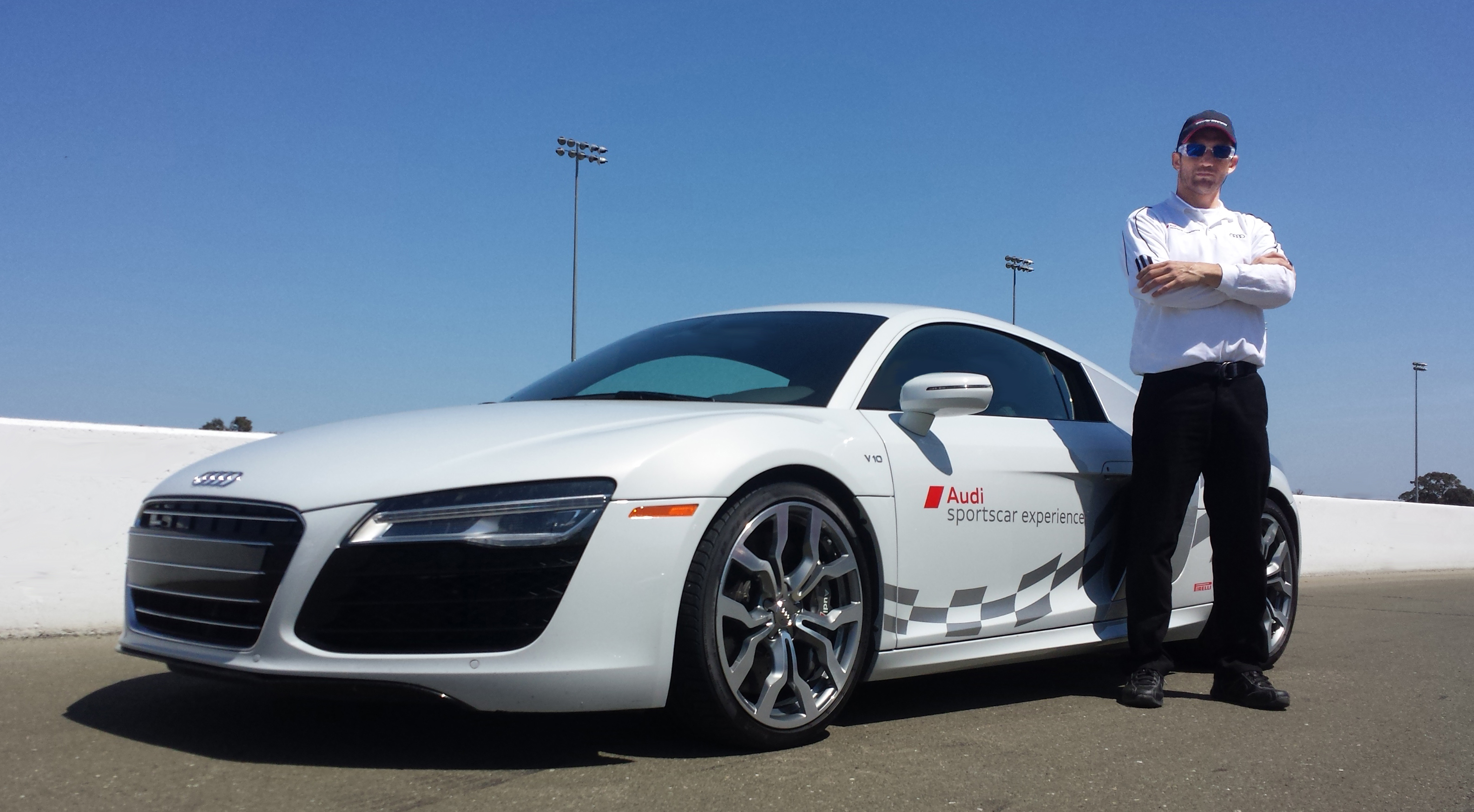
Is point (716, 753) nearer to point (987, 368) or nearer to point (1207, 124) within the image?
point (987, 368)

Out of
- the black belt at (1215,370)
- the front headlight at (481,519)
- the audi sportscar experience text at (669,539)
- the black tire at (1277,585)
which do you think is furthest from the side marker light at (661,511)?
the black tire at (1277,585)

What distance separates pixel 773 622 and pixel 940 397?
0.93m

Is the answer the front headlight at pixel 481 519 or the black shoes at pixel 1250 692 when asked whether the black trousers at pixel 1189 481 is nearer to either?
the black shoes at pixel 1250 692

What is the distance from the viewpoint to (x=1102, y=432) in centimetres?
475

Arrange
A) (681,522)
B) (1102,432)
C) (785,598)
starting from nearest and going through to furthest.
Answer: (681,522) → (785,598) → (1102,432)

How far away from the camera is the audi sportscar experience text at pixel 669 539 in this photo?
2.85 m

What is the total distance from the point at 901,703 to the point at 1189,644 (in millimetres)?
2051

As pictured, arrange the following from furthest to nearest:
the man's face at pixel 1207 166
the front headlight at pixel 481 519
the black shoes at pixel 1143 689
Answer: the man's face at pixel 1207 166, the black shoes at pixel 1143 689, the front headlight at pixel 481 519

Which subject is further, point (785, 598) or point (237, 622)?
point (785, 598)

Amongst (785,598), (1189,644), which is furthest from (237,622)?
(1189,644)

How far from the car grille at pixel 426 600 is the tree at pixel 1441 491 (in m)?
71.4

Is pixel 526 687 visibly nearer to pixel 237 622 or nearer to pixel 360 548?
pixel 360 548

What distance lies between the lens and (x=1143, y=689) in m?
4.19

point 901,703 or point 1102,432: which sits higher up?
point 1102,432
